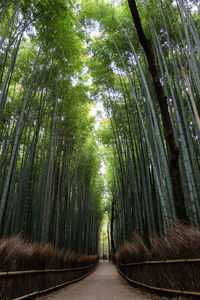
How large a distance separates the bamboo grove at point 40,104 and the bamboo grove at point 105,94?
0.03 meters

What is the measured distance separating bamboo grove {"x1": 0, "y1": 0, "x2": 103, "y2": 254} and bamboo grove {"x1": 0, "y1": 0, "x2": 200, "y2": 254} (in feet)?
0.08

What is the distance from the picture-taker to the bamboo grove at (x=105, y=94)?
3137 millimetres

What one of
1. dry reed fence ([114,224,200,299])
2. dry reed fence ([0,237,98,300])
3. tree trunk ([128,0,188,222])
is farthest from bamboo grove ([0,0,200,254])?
dry reed fence ([0,237,98,300])

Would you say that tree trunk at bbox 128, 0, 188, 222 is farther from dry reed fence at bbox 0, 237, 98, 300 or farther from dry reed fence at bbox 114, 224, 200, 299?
dry reed fence at bbox 0, 237, 98, 300

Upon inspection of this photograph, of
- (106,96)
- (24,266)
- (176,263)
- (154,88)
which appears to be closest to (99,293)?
(24,266)

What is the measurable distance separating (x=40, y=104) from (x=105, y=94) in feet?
8.73

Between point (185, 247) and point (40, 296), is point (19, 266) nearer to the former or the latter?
point (40, 296)

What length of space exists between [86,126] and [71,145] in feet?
3.14

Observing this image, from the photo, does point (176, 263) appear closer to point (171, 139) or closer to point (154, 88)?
point (171, 139)

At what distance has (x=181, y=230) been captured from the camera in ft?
6.14

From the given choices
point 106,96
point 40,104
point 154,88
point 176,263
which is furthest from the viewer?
point 106,96

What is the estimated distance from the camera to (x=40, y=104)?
463cm

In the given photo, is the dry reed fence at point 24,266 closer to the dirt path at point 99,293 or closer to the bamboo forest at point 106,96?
the dirt path at point 99,293

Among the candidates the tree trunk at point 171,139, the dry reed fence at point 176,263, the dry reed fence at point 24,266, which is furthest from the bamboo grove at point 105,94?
the dry reed fence at point 24,266
